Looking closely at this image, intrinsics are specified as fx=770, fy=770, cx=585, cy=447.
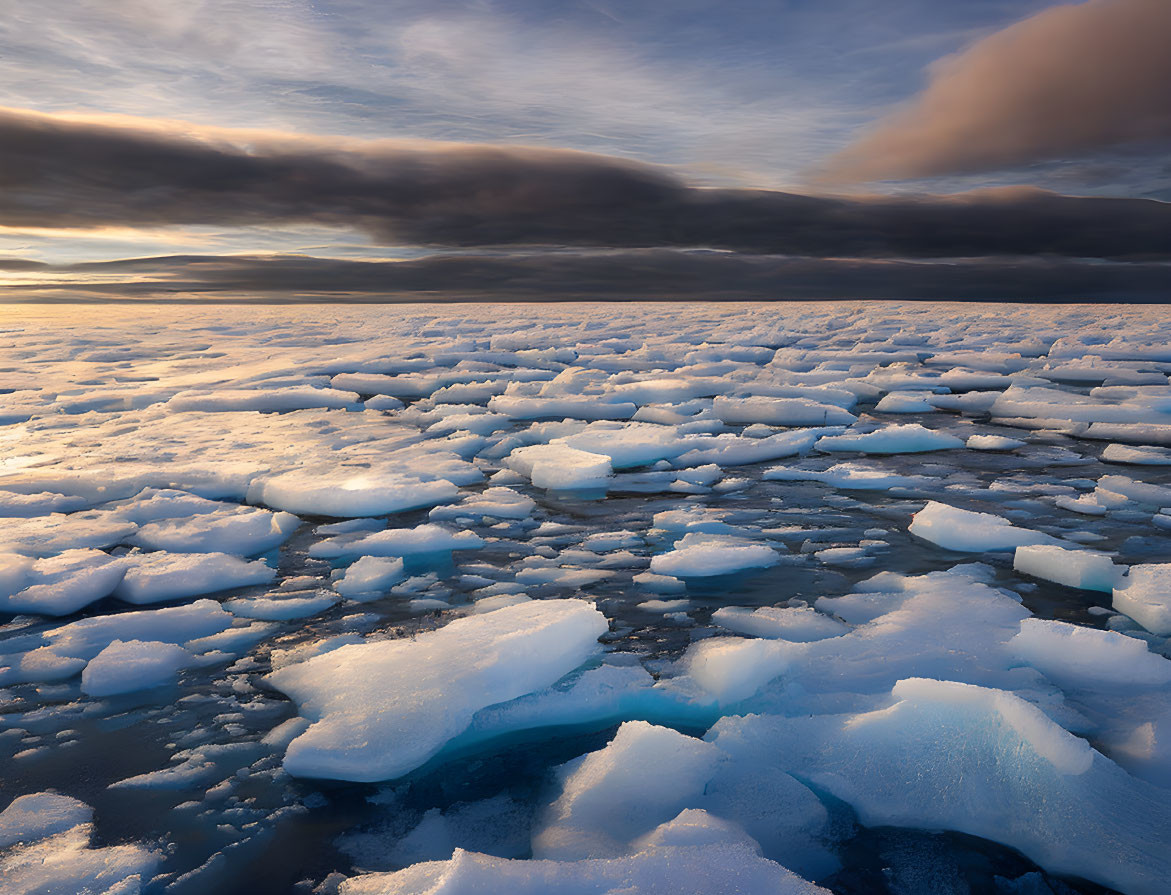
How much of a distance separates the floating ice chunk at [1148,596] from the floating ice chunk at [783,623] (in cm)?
115

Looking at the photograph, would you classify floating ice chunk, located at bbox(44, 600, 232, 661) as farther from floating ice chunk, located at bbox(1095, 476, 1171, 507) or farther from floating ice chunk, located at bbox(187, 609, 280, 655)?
floating ice chunk, located at bbox(1095, 476, 1171, 507)

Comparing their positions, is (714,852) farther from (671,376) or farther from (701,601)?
(671,376)

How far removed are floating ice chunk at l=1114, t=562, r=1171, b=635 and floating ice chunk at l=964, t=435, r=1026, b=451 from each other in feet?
11.1

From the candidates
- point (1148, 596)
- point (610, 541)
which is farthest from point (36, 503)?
point (1148, 596)

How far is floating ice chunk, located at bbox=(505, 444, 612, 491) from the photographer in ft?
17.4

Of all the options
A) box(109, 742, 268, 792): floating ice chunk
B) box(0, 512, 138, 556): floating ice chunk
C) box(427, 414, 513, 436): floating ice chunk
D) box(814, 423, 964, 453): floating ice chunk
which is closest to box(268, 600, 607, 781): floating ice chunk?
box(109, 742, 268, 792): floating ice chunk

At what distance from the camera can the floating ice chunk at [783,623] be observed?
2.93 metres

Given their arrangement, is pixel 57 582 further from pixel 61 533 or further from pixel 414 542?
pixel 414 542

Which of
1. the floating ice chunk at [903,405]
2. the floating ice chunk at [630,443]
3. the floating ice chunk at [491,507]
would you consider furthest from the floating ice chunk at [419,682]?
the floating ice chunk at [903,405]

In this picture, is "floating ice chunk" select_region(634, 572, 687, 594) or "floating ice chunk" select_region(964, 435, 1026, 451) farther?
"floating ice chunk" select_region(964, 435, 1026, 451)

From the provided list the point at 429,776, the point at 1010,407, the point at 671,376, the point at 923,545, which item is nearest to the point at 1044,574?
the point at 923,545

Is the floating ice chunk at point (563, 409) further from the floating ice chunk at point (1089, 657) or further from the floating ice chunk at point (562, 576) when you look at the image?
the floating ice chunk at point (1089, 657)

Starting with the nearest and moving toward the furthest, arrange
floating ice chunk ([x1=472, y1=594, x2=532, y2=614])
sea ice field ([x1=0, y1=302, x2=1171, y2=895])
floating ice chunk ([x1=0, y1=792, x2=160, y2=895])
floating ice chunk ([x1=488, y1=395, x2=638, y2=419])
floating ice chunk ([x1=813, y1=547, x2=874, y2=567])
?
floating ice chunk ([x1=0, y1=792, x2=160, y2=895]) → sea ice field ([x1=0, y1=302, x2=1171, y2=895]) → floating ice chunk ([x1=472, y1=594, x2=532, y2=614]) → floating ice chunk ([x1=813, y1=547, x2=874, y2=567]) → floating ice chunk ([x1=488, y1=395, x2=638, y2=419])

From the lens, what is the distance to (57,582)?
331 centimetres
